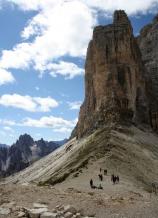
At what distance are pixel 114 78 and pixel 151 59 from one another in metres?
51.7

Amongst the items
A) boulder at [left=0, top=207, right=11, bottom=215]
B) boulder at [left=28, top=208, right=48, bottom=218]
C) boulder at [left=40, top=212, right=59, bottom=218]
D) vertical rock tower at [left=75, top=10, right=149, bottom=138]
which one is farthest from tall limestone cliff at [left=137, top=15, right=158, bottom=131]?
boulder at [left=40, top=212, right=59, bottom=218]

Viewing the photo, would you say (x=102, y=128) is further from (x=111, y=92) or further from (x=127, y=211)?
(x=127, y=211)

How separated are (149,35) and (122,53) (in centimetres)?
6363

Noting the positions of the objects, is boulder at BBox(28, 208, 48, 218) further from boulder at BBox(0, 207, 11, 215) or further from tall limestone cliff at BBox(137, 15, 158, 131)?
tall limestone cliff at BBox(137, 15, 158, 131)

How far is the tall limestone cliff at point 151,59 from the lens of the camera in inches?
5468

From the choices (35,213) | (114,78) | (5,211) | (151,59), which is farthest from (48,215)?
(151,59)

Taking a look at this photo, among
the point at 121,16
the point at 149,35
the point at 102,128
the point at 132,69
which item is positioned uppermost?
the point at 149,35

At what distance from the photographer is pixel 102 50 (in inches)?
5162

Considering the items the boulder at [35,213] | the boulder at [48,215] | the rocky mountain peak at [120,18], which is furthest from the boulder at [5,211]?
the rocky mountain peak at [120,18]

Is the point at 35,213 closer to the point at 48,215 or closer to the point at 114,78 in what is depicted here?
the point at 48,215

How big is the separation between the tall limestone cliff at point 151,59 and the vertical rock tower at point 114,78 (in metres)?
5.93

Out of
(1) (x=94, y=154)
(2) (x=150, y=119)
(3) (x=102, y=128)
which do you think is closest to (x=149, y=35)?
(2) (x=150, y=119)

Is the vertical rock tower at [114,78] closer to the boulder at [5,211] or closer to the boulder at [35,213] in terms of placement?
the boulder at [5,211]

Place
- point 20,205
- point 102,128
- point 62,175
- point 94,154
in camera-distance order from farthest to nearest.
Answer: point 102,128, point 94,154, point 62,175, point 20,205
